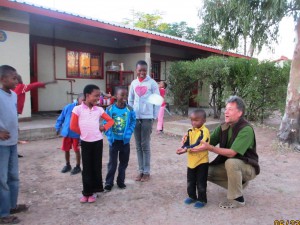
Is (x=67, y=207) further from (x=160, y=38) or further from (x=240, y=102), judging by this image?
(x=160, y=38)

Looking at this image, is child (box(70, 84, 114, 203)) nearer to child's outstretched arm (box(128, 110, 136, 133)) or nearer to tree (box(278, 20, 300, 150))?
child's outstretched arm (box(128, 110, 136, 133))

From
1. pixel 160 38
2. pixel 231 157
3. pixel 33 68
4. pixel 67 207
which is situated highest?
pixel 160 38

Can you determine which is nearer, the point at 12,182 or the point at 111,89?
the point at 12,182

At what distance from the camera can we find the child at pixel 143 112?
161 inches

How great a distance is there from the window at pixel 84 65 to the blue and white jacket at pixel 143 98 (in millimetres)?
7203

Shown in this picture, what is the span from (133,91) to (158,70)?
31.8 feet

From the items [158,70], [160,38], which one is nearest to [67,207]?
[160,38]

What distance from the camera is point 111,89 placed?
11883 mm

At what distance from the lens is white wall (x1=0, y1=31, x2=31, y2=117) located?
7.30 metres

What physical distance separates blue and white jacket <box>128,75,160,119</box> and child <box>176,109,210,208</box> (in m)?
0.95

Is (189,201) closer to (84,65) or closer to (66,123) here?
(66,123)

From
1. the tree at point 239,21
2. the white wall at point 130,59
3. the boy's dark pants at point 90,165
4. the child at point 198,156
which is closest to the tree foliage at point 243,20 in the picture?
the tree at point 239,21

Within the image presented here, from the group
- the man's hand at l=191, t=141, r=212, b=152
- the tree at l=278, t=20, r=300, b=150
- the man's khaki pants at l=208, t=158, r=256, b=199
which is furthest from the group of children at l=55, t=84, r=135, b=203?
the tree at l=278, t=20, r=300, b=150

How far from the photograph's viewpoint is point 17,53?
7.55 m
